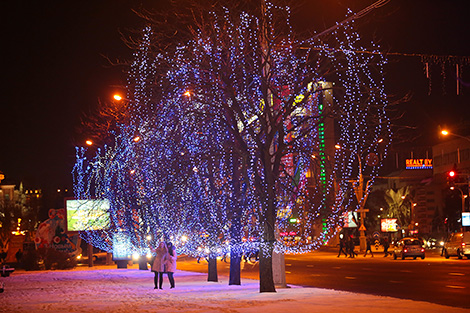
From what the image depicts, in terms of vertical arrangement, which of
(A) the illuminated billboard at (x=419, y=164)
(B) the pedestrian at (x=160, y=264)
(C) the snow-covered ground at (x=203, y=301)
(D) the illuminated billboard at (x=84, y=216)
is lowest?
(C) the snow-covered ground at (x=203, y=301)

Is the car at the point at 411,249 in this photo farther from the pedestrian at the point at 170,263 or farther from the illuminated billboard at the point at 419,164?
the illuminated billboard at the point at 419,164

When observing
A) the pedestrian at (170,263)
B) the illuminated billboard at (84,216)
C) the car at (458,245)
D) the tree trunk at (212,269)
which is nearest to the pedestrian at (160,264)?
the pedestrian at (170,263)

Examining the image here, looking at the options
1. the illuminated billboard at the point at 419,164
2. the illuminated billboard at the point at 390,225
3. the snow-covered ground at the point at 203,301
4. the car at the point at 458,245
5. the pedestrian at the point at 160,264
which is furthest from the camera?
the illuminated billboard at the point at 419,164

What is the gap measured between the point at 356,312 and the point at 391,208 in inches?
3436

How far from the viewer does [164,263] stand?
2247cm

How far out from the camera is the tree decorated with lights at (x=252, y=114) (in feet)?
60.6

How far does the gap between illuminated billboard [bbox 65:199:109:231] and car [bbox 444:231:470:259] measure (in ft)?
71.1

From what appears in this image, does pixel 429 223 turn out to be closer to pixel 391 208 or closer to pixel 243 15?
pixel 391 208

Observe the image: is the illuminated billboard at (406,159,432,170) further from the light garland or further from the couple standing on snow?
the light garland

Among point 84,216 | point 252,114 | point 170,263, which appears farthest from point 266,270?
point 84,216

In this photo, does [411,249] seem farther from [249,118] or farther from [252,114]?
[252,114]

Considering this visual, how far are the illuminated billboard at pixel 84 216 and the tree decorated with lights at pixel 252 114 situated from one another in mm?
17175

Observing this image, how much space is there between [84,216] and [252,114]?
23.6 metres

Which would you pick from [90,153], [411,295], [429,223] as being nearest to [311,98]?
[411,295]
